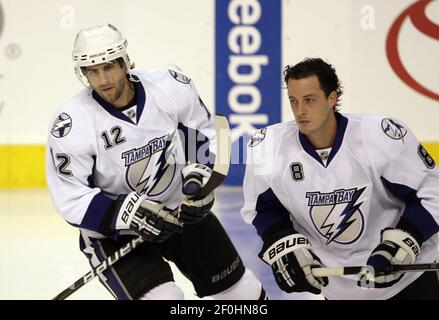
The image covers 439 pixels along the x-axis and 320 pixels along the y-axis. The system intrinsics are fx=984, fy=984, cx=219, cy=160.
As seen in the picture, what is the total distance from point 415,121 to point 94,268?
336cm

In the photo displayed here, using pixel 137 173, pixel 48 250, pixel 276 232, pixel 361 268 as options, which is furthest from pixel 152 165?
pixel 48 250

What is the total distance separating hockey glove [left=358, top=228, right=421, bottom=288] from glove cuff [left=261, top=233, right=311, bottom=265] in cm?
21

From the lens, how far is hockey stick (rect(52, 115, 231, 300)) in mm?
3328

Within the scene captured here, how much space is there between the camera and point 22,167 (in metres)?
6.58

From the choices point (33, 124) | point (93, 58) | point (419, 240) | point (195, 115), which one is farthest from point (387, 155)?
point (33, 124)

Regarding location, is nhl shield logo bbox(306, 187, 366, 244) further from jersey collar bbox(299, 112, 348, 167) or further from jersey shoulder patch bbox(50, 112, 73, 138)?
jersey shoulder patch bbox(50, 112, 73, 138)

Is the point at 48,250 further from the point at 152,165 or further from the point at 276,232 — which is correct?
the point at 276,232

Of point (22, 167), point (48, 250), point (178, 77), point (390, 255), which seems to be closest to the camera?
point (390, 255)

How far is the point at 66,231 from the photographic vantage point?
564 centimetres

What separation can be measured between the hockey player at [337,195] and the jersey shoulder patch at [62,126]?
0.62 metres

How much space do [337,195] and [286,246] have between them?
0.78 ft

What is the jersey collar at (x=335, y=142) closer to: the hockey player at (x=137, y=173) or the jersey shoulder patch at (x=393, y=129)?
the jersey shoulder patch at (x=393, y=129)

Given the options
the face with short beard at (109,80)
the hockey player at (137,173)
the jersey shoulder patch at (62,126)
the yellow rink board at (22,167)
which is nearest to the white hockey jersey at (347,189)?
the hockey player at (137,173)

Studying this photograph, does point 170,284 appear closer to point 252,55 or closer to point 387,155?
point 387,155
